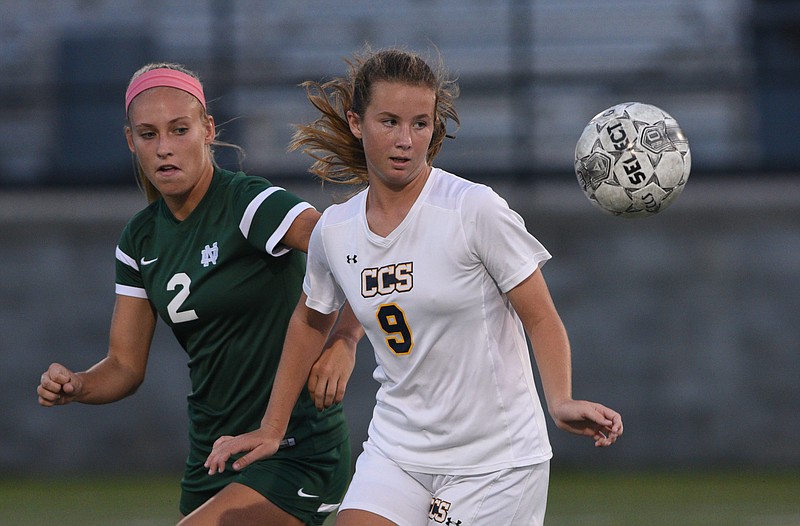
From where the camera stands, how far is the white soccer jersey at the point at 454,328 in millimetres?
3346

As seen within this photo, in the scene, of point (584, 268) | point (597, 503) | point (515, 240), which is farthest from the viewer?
point (584, 268)

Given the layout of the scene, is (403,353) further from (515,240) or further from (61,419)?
(61,419)

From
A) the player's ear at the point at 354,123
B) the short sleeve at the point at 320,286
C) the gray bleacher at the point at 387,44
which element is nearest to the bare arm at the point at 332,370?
the short sleeve at the point at 320,286

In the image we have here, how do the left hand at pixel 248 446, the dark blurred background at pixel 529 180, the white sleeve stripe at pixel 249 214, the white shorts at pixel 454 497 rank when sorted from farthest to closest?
the dark blurred background at pixel 529 180 → the white sleeve stripe at pixel 249 214 → the left hand at pixel 248 446 → the white shorts at pixel 454 497

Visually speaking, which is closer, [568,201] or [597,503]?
[597,503]

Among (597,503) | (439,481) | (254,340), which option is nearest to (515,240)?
(439,481)

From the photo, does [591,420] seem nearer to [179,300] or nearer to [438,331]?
[438,331]

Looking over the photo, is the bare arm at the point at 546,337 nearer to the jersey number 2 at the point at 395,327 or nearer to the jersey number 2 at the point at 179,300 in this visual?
the jersey number 2 at the point at 395,327

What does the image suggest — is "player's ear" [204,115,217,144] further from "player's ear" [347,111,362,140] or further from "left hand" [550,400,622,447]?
"left hand" [550,400,622,447]

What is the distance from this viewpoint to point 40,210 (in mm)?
9758

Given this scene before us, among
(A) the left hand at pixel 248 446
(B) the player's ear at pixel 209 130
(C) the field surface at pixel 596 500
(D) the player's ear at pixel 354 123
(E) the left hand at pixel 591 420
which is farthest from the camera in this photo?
(C) the field surface at pixel 596 500

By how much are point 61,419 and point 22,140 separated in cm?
235

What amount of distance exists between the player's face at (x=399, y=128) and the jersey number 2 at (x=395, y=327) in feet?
1.21

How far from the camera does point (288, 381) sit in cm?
370
